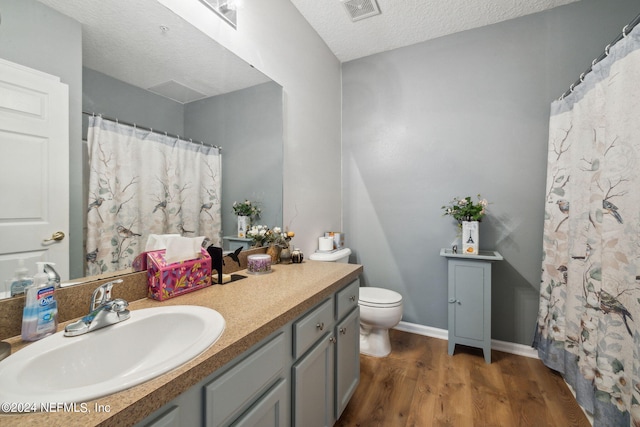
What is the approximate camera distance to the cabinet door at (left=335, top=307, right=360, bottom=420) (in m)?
1.38

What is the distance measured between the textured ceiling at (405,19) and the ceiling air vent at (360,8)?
37 mm

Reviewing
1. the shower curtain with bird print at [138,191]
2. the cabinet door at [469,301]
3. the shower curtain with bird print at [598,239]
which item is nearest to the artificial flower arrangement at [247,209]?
the shower curtain with bird print at [138,191]

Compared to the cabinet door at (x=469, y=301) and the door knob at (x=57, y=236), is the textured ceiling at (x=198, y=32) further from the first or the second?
the cabinet door at (x=469, y=301)

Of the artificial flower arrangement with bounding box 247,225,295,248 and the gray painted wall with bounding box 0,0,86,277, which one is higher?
the gray painted wall with bounding box 0,0,86,277

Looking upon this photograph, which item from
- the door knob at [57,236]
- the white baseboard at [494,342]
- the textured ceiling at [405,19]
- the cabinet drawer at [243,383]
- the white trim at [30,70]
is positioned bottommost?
the white baseboard at [494,342]

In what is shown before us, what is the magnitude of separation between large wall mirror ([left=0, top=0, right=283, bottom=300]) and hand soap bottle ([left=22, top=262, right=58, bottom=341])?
10cm

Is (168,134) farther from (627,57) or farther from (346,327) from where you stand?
(627,57)

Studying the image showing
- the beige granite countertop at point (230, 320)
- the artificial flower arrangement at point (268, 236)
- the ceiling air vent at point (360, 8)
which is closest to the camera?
the beige granite countertop at point (230, 320)

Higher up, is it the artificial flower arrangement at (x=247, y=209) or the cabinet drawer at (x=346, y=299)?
the artificial flower arrangement at (x=247, y=209)

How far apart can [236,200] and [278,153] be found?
0.51 metres

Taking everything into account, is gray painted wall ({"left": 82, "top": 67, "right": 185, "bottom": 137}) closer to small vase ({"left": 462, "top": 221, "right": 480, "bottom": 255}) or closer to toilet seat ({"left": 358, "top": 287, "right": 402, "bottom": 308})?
toilet seat ({"left": 358, "top": 287, "right": 402, "bottom": 308})

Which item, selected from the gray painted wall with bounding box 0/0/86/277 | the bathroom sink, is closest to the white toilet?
the bathroom sink

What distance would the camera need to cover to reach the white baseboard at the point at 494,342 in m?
2.15

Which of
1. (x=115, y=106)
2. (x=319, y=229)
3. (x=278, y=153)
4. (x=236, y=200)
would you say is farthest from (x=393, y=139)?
(x=115, y=106)
